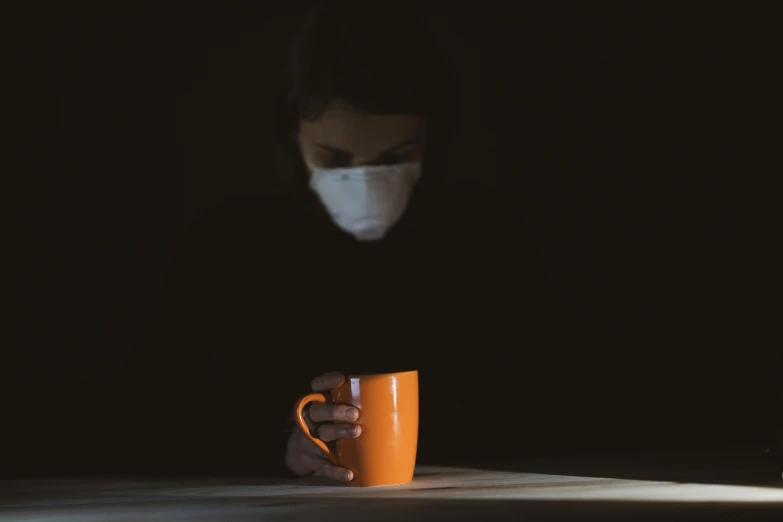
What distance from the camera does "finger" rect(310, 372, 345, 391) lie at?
69 centimetres

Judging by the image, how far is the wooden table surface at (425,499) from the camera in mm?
541

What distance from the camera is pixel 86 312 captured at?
163 cm

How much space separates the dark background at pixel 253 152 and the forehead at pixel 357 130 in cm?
9

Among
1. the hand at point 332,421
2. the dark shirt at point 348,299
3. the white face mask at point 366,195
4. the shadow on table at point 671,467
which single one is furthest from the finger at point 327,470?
the white face mask at point 366,195

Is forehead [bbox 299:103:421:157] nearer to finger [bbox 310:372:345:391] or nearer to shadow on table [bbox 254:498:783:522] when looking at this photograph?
finger [bbox 310:372:345:391]

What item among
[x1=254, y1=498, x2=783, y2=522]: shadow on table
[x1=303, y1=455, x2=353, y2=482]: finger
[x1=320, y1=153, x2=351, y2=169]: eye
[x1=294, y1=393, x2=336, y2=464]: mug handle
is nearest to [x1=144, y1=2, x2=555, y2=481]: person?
[x1=320, y1=153, x2=351, y2=169]: eye

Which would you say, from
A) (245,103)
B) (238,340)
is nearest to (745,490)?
(238,340)

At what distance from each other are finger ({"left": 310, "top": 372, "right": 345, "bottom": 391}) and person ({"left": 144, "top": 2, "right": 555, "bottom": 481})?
2.66ft

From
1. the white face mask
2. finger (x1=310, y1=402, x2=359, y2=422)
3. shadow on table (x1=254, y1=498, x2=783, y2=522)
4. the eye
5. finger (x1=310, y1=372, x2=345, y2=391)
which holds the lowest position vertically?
shadow on table (x1=254, y1=498, x2=783, y2=522)

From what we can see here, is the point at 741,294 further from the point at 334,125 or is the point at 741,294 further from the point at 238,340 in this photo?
the point at 238,340

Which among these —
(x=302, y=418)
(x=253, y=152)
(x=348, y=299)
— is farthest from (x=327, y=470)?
(x=253, y=152)

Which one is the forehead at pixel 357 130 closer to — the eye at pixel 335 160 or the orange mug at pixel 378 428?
the eye at pixel 335 160

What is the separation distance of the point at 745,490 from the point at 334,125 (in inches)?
45.1

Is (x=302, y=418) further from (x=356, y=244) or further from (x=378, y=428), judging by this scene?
(x=356, y=244)
